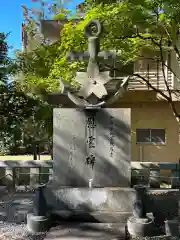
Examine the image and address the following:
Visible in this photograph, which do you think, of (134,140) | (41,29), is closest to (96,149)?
(134,140)

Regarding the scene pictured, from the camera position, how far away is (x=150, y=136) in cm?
1545


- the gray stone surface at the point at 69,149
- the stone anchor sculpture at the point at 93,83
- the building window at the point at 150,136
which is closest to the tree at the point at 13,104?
the building window at the point at 150,136

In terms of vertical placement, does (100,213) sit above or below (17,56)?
below

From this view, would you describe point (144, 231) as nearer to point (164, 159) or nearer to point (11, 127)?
point (11, 127)

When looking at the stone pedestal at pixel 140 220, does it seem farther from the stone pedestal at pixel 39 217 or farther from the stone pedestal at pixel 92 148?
the stone pedestal at pixel 39 217

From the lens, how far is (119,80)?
648cm

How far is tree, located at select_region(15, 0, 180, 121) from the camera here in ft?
28.2

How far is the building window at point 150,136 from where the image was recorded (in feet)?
50.5

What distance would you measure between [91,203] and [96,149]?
3.30 ft

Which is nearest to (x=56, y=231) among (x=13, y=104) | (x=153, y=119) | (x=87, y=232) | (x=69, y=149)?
(x=87, y=232)

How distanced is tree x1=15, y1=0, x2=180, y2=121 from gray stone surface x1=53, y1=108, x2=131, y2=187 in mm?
2466

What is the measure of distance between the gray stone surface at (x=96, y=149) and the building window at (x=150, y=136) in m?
9.42

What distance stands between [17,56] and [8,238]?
1062 centimetres

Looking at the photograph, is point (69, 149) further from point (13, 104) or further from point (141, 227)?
point (13, 104)
